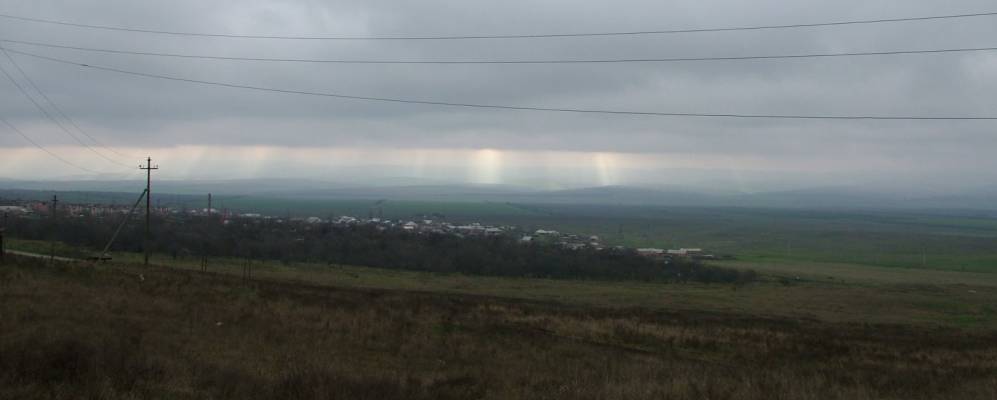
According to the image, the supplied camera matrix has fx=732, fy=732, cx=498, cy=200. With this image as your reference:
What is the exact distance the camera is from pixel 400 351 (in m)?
14.8

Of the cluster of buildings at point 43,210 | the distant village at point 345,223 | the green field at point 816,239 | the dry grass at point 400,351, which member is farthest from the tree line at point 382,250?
the dry grass at point 400,351

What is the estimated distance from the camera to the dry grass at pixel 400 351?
904 cm

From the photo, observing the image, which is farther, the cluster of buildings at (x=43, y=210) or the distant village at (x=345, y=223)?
the distant village at (x=345, y=223)

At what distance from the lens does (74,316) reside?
1334 centimetres

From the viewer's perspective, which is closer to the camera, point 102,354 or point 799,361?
point 102,354

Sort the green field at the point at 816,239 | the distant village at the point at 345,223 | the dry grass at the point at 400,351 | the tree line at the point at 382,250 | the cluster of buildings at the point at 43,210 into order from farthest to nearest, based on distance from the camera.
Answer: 1. the green field at the point at 816,239
2. the distant village at the point at 345,223
3. the cluster of buildings at the point at 43,210
4. the tree line at the point at 382,250
5. the dry grass at the point at 400,351

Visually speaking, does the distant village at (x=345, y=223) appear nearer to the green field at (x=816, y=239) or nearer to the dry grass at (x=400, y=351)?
the green field at (x=816, y=239)

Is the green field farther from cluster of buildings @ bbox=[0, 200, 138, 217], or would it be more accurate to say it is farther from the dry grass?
the dry grass

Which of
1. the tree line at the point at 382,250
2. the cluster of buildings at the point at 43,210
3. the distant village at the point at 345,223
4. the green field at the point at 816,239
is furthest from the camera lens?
the green field at the point at 816,239

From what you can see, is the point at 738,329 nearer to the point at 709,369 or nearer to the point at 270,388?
the point at 709,369

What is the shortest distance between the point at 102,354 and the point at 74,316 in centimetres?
479

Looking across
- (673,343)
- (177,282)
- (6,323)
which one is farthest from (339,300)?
(6,323)

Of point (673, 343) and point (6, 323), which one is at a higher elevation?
point (6, 323)

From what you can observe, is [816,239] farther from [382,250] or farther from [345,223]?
[382,250]
